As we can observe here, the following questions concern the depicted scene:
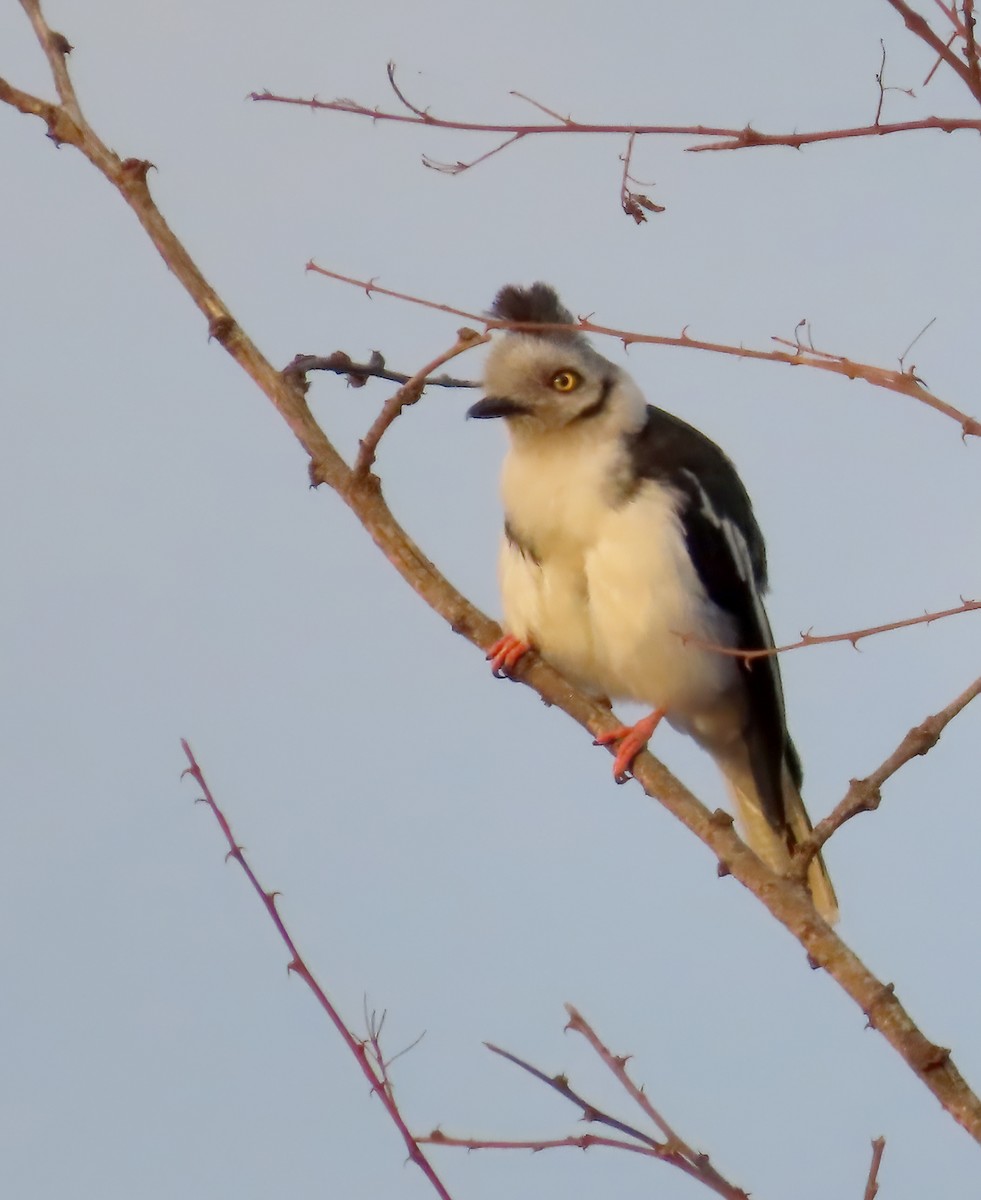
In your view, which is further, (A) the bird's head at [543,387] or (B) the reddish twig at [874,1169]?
(A) the bird's head at [543,387]

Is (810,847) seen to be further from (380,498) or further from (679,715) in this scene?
(679,715)

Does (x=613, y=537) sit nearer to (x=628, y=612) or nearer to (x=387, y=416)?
(x=628, y=612)

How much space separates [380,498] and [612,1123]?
1.96 meters

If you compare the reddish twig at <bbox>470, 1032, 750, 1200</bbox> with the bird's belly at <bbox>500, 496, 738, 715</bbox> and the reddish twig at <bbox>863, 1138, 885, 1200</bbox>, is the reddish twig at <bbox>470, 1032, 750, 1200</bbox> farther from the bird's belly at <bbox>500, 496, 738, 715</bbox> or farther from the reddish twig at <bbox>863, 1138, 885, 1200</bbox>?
the bird's belly at <bbox>500, 496, 738, 715</bbox>

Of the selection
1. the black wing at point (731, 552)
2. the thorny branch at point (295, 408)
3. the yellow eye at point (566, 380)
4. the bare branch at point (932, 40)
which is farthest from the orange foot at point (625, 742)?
the bare branch at point (932, 40)

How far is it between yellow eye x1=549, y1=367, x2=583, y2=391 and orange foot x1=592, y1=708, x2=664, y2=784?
134 cm

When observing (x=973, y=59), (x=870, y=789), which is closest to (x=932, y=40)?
(x=973, y=59)

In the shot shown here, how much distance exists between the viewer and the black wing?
657cm

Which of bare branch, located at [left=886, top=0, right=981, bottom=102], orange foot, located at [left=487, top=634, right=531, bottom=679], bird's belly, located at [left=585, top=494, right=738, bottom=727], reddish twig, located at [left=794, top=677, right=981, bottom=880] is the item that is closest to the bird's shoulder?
bird's belly, located at [left=585, top=494, right=738, bottom=727]

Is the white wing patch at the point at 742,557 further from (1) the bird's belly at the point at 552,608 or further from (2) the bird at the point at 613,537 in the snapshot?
(1) the bird's belly at the point at 552,608

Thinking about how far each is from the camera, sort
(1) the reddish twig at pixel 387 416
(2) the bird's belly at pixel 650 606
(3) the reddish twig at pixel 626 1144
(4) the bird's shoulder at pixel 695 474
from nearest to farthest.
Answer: (3) the reddish twig at pixel 626 1144 → (1) the reddish twig at pixel 387 416 → (2) the bird's belly at pixel 650 606 → (4) the bird's shoulder at pixel 695 474

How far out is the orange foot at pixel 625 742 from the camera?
16.6ft

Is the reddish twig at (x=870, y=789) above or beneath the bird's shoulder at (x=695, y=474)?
beneath

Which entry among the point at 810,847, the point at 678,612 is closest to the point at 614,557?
the point at 678,612
